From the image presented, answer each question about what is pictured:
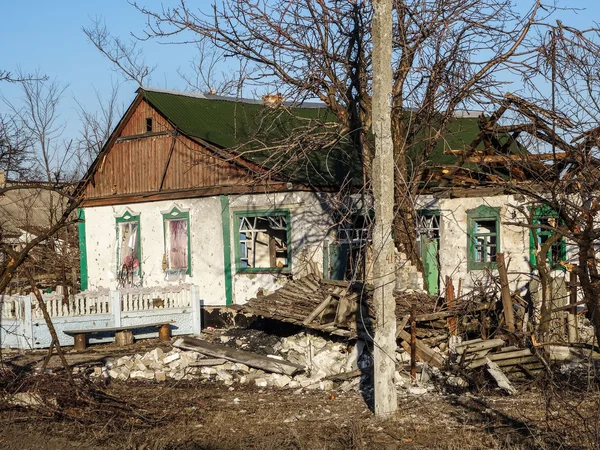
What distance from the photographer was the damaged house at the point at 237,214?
18.9 meters

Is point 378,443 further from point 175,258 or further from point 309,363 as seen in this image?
point 175,258

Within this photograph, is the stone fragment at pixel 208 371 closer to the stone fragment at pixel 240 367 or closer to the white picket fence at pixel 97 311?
the stone fragment at pixel 240 367

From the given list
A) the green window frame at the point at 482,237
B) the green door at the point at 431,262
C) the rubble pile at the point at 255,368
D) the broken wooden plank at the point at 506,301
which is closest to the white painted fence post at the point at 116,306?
the rubble pile at the point at 255,368

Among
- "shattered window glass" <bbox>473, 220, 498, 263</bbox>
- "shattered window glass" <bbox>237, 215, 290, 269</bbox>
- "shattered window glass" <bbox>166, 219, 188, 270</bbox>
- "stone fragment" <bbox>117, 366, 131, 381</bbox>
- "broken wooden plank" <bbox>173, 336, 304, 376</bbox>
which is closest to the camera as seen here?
"broken wooden plank" <bbox>173, 336, 304, 376</bbox>

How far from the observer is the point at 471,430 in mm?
9461

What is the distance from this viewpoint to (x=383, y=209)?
10180mm

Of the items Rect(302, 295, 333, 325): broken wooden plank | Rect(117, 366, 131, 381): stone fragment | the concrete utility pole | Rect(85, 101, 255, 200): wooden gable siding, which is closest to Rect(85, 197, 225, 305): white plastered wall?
Rect(85, 101, 255, 200): wooden gable siding

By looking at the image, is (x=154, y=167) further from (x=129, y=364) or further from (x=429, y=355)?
(x=429, y=355)

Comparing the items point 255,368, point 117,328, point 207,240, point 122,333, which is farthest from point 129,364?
→ point 207,240

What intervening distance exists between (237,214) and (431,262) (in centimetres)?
483

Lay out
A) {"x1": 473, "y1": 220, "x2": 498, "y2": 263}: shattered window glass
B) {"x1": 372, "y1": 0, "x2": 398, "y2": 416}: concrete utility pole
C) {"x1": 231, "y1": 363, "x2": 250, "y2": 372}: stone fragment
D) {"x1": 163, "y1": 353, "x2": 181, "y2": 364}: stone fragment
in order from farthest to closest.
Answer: {"x1": 473, "y1": 220, "x2": 498, "y2": 263}: shattered window glass
{"x1": 163, "y1": 353, "x2": 181, "y2": 364}: stone fragment
{"x1": 231, "y1": 363, "x2": 250, "y2": 372}: stone fragment
{"x1": 372, "y1": 0, "x2": 398, "y2": 416}: concrete utility pole

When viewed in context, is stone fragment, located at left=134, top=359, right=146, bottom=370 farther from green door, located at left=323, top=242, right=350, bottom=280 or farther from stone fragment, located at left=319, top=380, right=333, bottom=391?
green door, located at left=323, top=242, right=350, bottom=280

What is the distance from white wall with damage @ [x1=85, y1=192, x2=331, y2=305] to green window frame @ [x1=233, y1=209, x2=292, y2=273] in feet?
0.33

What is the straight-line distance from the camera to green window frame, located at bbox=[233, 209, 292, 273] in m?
19.3
